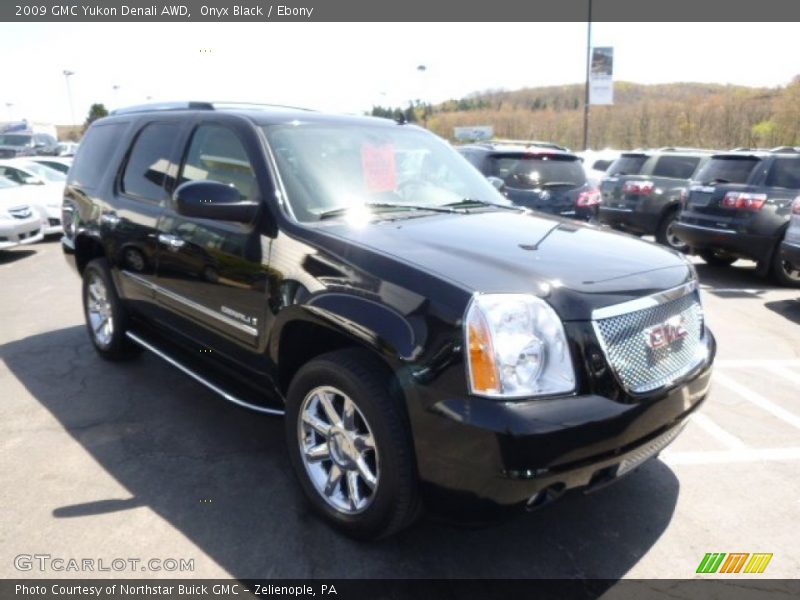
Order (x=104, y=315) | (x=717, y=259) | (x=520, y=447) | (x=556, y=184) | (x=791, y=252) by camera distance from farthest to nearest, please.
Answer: (x=717, y=259), (x=556, y=184), (x=791, y=252), (x=104, y=315), (x=520, y=447)

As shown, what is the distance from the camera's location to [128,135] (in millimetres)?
4707

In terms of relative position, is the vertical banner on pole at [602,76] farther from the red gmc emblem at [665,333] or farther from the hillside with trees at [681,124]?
the red gmc emblem at [665,333]

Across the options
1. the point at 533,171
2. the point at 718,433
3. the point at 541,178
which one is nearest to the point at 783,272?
the point at 541,178

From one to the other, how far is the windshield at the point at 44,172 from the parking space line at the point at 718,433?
12.7m

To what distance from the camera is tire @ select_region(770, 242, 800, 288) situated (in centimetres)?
834

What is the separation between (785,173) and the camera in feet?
28.1

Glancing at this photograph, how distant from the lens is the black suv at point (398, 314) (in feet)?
7.67

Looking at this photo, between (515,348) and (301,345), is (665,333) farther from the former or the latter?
(301,345)

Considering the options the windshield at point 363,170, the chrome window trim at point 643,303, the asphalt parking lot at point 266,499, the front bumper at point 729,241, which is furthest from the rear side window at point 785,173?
the chrome window trim at point 643,303

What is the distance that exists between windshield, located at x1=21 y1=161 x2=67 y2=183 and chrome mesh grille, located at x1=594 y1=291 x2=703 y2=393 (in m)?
13.0

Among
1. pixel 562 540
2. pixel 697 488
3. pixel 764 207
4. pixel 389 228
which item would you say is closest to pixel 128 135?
pixel 389 228

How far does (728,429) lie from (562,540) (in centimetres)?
181

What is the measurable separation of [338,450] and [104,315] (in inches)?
121

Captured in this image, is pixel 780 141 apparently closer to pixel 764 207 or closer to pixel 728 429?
pixel 764 207
